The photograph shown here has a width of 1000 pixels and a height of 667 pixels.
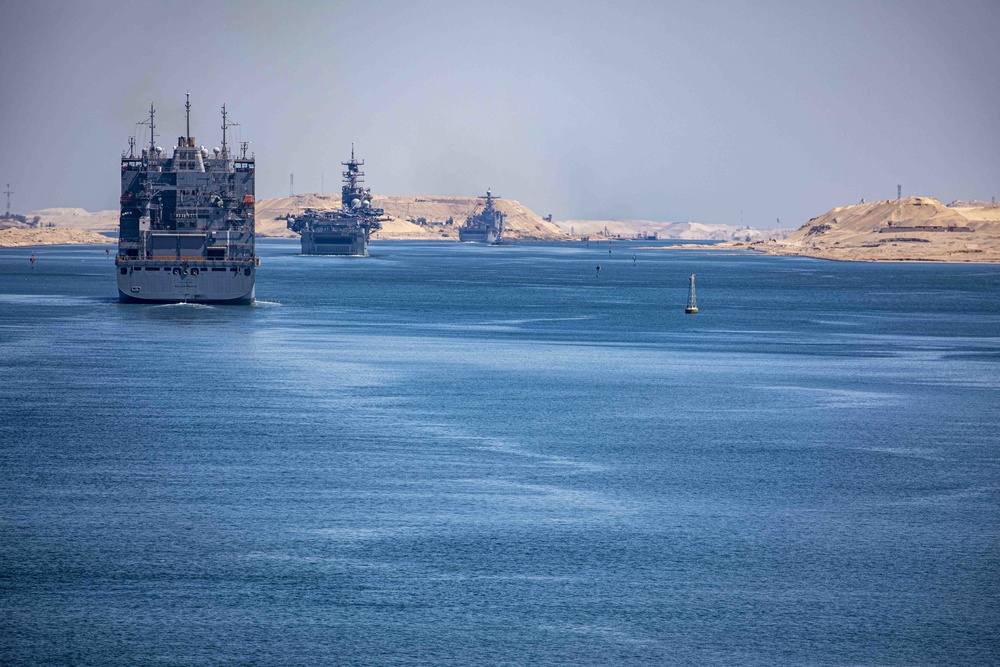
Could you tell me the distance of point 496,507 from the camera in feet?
110

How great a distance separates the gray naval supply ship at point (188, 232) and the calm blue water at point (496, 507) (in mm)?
34224

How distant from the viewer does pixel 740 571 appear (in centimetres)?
2781

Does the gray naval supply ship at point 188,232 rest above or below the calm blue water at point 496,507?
above

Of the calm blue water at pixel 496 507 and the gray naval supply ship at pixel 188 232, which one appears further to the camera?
the gray naval supply ship at pixel 188 232

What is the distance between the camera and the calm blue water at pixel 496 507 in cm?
2384

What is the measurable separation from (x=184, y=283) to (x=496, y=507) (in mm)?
78278

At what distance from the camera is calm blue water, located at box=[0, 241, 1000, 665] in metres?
23.8

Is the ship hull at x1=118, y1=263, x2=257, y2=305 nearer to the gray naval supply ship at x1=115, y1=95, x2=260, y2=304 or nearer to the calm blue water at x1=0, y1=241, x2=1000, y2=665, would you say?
the gray naval supply ship at x1=115, y1=95, x2=260, y2=304

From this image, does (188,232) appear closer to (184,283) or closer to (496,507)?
(184,283)

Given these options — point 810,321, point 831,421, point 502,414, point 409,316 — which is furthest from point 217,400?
point 810,321

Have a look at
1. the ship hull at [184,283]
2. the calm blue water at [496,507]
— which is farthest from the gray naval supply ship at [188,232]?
the calm blue water at [496,507]

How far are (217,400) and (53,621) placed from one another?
29.2 metres

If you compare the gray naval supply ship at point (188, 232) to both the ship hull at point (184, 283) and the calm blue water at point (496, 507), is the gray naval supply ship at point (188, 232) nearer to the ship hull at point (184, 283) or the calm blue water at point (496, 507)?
the ship hull at point (184, 283)

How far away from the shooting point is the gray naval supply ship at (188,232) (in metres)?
107
